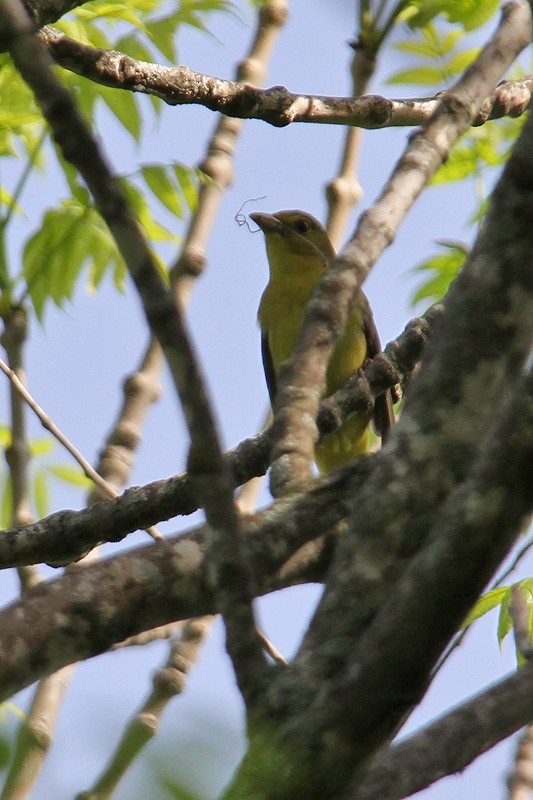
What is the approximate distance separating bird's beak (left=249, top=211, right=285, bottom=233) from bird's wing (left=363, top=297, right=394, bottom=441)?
2.89ft

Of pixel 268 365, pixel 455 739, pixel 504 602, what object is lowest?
pixel 455 739

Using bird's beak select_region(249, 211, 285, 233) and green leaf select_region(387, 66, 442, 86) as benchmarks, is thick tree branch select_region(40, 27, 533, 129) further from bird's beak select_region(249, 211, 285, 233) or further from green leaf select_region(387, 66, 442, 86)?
bird's beak select_region(249, 211, 285, 233)

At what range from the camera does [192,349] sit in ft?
6.08

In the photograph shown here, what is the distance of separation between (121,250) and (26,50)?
13.4 inches

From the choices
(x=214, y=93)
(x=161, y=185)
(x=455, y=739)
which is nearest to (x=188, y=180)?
(x=161, y=185)

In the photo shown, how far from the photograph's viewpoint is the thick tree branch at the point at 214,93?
353 centimetres

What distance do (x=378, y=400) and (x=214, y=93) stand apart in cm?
305

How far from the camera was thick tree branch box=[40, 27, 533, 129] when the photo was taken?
3.53 metres

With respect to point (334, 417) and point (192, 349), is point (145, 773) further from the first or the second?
point (334, 417)

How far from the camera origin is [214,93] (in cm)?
369

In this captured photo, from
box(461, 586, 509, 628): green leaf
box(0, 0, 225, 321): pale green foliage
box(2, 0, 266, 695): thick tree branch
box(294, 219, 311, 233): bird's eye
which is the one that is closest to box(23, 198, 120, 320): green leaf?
box(0, 0, 225, 321): pale green foliage

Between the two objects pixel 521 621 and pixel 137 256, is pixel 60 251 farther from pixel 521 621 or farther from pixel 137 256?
pixel 137 256

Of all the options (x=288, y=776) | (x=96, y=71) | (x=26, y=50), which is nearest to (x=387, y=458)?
(x=288, y=776)

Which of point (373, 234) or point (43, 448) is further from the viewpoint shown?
point (43, 448)
